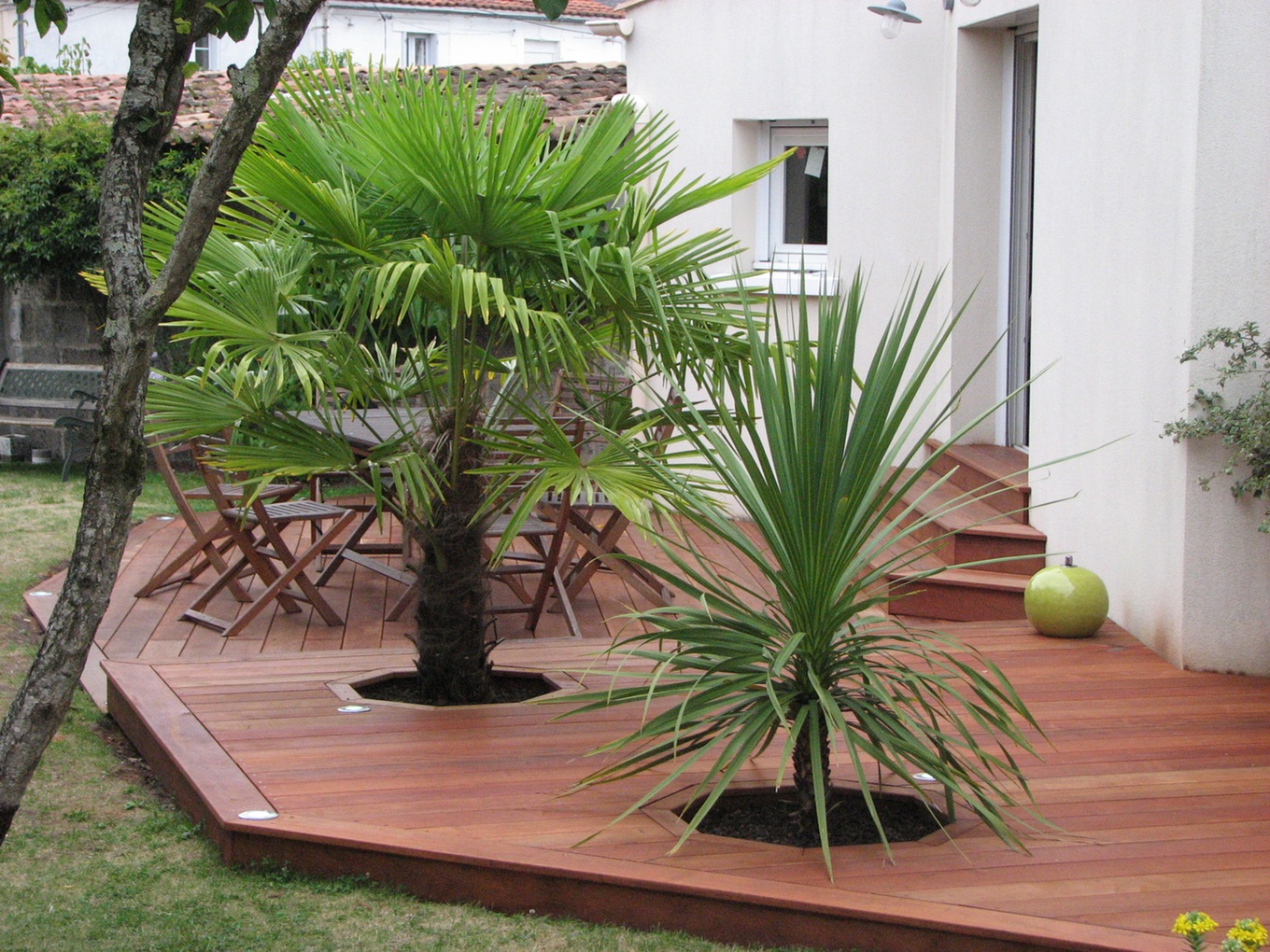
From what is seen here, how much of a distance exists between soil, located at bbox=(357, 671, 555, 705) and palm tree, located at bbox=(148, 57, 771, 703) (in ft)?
0.49

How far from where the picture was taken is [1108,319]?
19.5ft

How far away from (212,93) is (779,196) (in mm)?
6626

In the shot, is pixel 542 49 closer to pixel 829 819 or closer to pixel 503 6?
pixel 503 6

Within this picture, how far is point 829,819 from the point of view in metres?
3.81

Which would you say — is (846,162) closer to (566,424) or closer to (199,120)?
(566,424)

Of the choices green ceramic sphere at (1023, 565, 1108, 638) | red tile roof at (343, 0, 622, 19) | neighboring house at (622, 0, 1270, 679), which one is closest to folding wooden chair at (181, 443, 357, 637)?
neighboring house at (622, 0, 1270, 679)

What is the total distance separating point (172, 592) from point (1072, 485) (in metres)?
4.34

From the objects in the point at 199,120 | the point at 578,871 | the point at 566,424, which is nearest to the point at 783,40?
the point at 566,424

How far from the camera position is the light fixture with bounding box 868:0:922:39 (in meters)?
7.90

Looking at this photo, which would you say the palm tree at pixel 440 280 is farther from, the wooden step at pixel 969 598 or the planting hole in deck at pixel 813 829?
the wooden step at pixel 969 598

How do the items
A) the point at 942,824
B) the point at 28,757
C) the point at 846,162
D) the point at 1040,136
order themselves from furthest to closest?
the point at 846,162 < the point at 1040,136 < the point at 942,824 < the point at 28,757

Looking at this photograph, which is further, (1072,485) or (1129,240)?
(1072,485)

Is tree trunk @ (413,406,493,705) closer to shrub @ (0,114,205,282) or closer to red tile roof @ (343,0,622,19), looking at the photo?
shrub @ (0,114,205,282)

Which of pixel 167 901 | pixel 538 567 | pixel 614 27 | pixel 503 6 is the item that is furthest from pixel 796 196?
pixel 503 6
